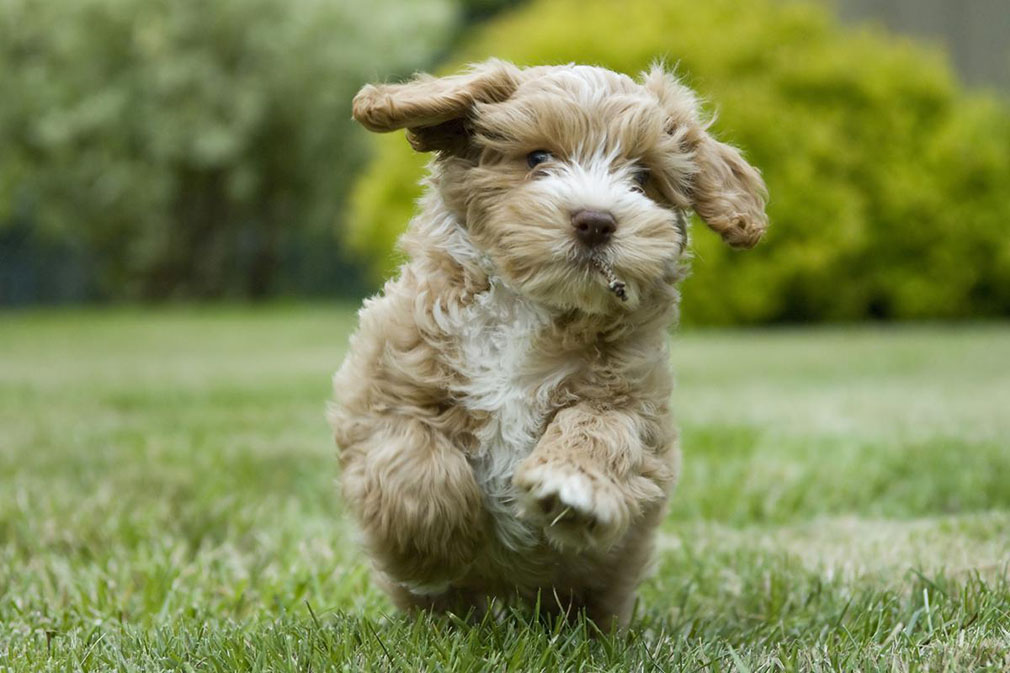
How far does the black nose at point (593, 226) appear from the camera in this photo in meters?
→ 2.54

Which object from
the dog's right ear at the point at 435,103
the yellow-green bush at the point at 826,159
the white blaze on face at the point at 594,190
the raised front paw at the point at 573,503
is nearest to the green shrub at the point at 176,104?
the yellow-green bush at the point at 826,159

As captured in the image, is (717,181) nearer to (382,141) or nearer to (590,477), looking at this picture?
(590,477)

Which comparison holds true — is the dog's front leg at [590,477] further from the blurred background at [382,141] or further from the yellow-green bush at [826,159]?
the yellow-green bush at [826,159]

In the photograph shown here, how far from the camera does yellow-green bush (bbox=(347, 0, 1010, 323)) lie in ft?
58.1

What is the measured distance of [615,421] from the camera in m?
2.56

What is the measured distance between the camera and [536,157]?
2.75 m

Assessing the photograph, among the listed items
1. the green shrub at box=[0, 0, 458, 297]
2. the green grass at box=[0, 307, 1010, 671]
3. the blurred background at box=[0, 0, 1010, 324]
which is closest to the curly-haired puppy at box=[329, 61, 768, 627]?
the green grass at box=[0, 307, 1010, 671]

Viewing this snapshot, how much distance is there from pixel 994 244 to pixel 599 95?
17.7 m

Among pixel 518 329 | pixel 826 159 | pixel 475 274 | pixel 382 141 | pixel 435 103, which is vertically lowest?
pixel 382 141

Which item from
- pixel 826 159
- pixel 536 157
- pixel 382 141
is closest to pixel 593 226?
pixel 536 157

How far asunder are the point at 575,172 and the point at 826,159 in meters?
16.3

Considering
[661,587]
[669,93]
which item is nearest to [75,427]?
[661,587]

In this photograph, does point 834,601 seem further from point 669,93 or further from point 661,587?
point 669,93

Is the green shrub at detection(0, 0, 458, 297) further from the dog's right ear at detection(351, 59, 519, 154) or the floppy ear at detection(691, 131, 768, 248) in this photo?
the floppy ear at detection(691, 131, 768, 248)
